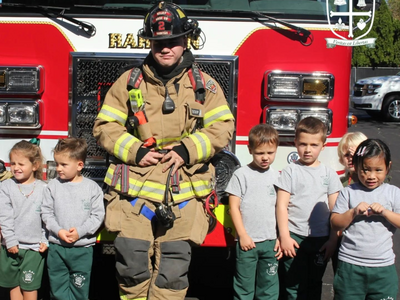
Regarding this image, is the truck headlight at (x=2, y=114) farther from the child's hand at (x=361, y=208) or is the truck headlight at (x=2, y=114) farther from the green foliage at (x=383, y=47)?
the green foliage at (x=383, y=47)

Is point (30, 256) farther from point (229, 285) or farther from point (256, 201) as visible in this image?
point (229, 285)

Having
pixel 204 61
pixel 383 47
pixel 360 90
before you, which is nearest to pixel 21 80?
pixel 204 61

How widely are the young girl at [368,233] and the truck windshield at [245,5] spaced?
126cm

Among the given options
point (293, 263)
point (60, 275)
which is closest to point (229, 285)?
point (293, 263)

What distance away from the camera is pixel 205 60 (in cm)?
383

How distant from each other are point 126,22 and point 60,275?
68.6 inches

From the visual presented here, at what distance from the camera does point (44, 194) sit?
3367 millimetres

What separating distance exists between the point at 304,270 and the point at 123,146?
4.40 ft

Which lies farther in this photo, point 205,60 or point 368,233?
point 205,60

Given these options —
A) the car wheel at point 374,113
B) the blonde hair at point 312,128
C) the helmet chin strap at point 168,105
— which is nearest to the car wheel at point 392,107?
the car wheel at point 374,113

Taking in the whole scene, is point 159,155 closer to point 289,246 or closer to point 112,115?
point 112,115

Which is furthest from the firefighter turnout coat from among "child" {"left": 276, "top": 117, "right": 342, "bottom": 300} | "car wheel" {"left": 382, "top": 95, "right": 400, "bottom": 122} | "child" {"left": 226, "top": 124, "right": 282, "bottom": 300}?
"car wheel" {"left": 382, "top": 95, "right": 400, "bottom": 122}

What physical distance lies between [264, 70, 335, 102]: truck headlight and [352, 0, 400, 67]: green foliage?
77.5 ft

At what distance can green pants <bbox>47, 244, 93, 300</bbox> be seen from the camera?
132 inches
